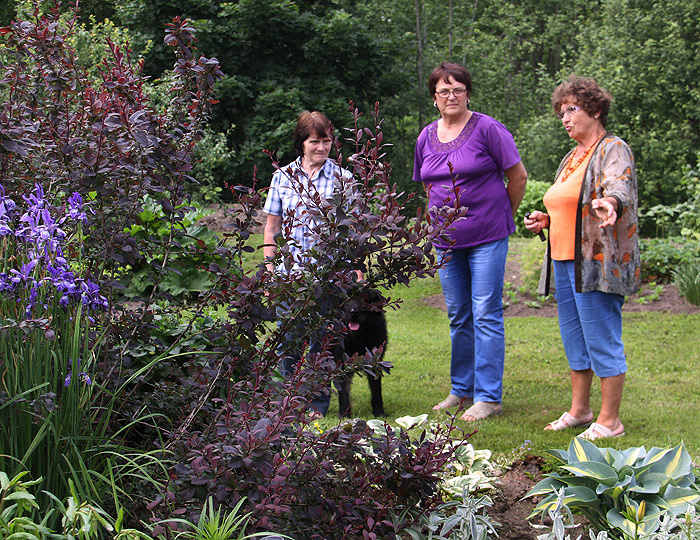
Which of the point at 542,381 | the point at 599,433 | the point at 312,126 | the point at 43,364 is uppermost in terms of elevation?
the point at 312,126

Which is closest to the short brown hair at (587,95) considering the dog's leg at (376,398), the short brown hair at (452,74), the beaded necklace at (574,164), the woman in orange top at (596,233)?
the woman in orange top at (596,233)

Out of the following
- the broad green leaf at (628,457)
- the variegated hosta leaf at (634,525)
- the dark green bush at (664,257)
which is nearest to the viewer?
the variegated hosta leaf at (634,525)

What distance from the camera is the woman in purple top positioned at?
4707mm

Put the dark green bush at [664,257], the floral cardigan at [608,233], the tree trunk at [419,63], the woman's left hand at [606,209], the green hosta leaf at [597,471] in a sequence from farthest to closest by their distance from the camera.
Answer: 1. the tree trunk at [419,63]
2. the dark green bush at [664,257]
3. the floral cardigan at [608,233]
4. the woman's left hand at [606,209]
5. the green hosta leaf at [597,471]

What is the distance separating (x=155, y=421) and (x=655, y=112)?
43.1 ft

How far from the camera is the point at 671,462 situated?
295 centimetres

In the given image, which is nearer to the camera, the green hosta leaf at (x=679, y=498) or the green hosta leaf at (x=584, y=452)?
the green hosta leaf at (x=679, y=498)

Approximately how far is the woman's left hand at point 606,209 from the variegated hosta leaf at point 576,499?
1.63 meters

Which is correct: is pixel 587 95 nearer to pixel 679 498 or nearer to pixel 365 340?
pixel 365 340

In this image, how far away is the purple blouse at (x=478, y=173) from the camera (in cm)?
468

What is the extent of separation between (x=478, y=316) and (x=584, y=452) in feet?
6.18

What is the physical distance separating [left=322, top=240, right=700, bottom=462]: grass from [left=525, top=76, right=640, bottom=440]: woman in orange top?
48 centimetres

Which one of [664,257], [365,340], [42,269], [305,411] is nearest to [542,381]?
[365,340]

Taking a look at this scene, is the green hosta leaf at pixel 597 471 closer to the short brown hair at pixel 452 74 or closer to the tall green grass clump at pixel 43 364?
the tall green grass clump at pixel 43 364
